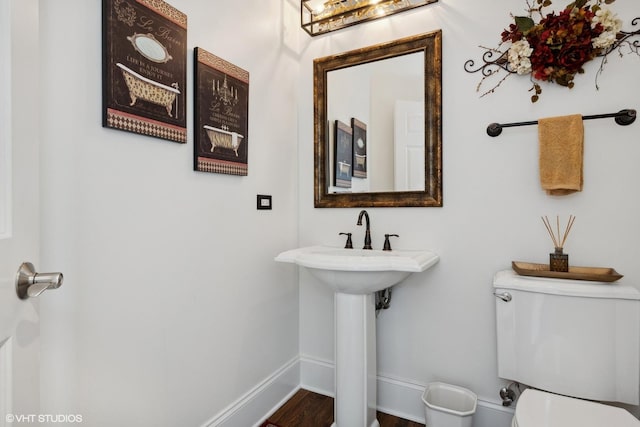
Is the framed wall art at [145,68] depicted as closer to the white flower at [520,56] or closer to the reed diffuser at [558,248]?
the white flower at [520,56]

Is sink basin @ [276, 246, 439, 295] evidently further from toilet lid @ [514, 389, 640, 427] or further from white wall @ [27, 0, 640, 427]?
toilet lid @ [514, 389, 640, 427]

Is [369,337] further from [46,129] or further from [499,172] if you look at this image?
[46,129]

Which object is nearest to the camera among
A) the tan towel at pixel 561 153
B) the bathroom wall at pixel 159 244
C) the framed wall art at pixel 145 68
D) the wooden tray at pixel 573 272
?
the bathroom wall at pixel 159 244

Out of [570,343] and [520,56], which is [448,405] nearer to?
[570,343]

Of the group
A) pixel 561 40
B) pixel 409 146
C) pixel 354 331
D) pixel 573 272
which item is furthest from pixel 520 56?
pixel 354 331

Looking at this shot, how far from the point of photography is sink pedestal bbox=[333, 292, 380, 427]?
1.54 metres

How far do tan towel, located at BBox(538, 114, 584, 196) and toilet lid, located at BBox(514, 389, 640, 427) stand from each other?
31.3 inches

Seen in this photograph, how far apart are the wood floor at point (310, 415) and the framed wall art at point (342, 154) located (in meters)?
1.24

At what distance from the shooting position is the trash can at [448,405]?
1.47 metres

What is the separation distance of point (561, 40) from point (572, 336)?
118 cm

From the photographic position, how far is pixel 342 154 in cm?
197

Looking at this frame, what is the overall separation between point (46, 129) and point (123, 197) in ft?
0.94

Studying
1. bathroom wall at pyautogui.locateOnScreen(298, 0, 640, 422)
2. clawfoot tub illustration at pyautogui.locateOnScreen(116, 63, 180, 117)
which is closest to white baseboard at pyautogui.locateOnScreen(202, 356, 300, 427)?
bathroom wall at pyautogui.locateOnScreen(298, 0, 640, 422)

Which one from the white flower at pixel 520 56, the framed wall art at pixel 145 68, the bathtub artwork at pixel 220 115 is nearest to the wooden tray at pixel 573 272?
the white flower at pixel 520 56
